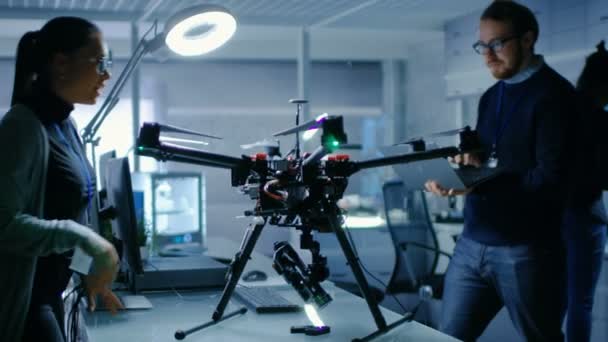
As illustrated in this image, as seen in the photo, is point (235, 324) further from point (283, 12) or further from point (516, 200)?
point (283, 12)

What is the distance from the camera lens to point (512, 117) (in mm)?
1918

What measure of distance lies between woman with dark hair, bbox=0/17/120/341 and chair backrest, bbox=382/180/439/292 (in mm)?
2321

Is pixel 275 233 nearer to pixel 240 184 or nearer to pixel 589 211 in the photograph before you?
pixel 240 184

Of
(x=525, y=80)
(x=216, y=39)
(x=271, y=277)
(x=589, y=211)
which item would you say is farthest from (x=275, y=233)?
(x=589, y=211)

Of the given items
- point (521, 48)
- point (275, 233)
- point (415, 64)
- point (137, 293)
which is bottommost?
point (137, 293)

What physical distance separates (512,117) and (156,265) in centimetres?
119

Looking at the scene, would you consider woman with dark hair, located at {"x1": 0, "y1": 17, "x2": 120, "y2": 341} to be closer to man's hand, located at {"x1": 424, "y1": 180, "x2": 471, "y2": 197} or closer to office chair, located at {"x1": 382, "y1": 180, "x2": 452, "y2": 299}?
man's hand, located at {"x1": 424, "y1": 180, "x2": 471, "y2": 197}

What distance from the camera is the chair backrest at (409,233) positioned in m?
3.58

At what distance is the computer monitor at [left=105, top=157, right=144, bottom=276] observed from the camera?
1.65m

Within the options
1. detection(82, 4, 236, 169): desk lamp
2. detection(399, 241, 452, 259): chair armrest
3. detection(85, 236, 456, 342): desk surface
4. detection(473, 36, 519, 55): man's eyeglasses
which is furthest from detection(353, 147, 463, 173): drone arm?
detection(399, 241, 452, 259): chair armrest

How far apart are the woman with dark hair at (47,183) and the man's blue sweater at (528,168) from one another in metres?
1.05

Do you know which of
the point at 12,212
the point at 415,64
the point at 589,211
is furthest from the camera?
the point at 415,64

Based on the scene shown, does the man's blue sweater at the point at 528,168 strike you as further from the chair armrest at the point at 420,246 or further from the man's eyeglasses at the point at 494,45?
the chair armrest at the point at 420,246

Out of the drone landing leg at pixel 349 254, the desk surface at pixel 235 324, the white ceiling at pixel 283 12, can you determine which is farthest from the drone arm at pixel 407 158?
the white ceiling at pixel 283 12
